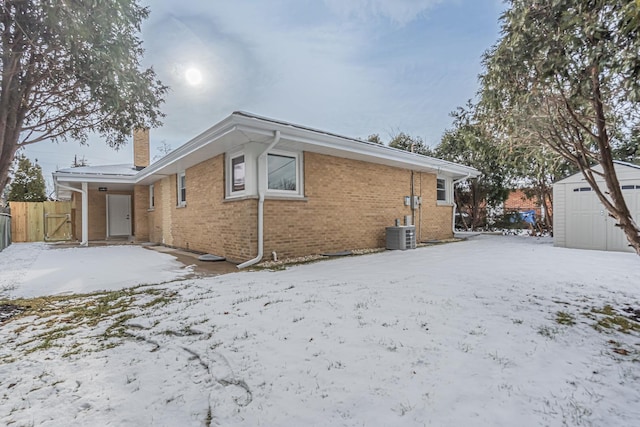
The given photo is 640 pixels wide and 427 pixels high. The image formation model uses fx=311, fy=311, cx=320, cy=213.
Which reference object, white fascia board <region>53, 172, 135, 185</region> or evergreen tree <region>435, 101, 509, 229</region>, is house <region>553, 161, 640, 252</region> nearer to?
evergreen tree <region>435, 101, 509, 229</region>

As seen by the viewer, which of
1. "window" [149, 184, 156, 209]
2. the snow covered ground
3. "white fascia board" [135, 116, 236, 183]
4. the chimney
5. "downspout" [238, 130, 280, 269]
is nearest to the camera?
the snow covered ground

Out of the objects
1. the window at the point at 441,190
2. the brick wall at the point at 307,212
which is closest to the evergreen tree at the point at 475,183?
the window at the point at 441,190

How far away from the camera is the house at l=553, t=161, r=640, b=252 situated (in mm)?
8922

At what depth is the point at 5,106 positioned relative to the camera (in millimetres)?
4027

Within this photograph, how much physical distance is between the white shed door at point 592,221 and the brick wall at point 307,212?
15.0 feet

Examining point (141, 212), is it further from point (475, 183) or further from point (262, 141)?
point (475, 183)

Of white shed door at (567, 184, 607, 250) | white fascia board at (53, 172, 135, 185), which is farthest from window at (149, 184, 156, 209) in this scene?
white shed door at (567, 184, 607, 250)

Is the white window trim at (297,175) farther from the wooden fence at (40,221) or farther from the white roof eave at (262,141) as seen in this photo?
the wooden fence at (40,221)

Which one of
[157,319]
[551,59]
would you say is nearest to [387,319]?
[157,319]

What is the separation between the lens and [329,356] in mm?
2666

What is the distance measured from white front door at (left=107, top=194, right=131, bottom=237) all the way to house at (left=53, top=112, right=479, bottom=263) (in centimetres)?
263

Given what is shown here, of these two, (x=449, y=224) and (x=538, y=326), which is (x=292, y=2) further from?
(x=449, y=224)

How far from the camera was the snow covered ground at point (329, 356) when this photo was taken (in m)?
1.95

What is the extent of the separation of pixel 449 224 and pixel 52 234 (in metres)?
19.1
